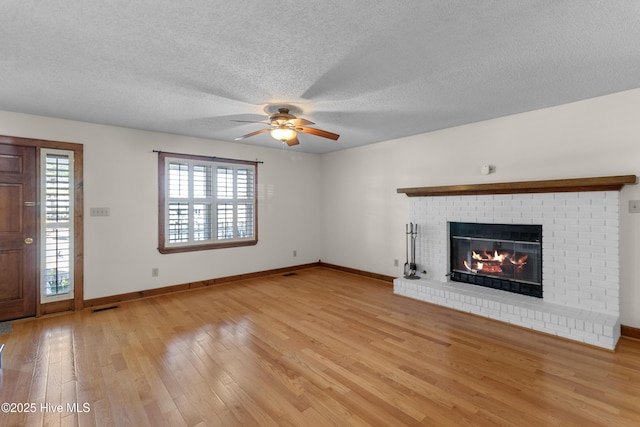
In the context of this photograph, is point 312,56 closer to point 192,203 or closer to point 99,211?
point 192,203

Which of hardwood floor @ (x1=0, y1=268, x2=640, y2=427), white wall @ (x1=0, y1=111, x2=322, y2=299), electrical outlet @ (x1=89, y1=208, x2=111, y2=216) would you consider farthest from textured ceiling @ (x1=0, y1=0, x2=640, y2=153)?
hardwood floor @ (x1=0, y1=268, x2=640, y2=427)

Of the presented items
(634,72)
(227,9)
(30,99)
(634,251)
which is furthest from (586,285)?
(30,99)

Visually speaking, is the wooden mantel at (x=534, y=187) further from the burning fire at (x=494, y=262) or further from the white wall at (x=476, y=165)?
the burning fire at (x=494, y=262)

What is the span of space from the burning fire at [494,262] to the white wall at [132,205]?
3.68 metres

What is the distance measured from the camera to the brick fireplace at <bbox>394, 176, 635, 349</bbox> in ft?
10.0

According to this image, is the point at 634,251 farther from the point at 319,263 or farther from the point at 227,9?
the point at 319,263

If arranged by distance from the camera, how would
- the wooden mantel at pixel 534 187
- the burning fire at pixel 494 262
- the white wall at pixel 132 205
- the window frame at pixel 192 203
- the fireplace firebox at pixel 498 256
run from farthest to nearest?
the window frame at pixel 192 203 < the white wall at pixel 132 205 < the burning fire at pixel 494 262 < the fireplace firebox at pixel 498 256 < the wooden mantel at pixel 534 187

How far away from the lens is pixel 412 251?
4891 mm

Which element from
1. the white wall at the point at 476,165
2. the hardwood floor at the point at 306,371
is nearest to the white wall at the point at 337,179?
the white wall at the point at 476,165

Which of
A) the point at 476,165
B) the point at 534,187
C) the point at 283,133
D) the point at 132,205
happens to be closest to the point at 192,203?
the point at 132,205

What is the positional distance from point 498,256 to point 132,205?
5.38 metres

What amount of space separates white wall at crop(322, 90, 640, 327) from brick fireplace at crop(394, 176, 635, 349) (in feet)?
0.52

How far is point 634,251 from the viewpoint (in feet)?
9.93

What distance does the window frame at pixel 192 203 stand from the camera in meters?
4.69
